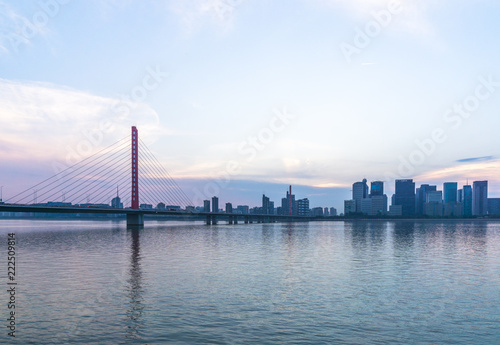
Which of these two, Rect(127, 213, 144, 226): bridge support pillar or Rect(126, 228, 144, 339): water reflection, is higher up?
Rect(126, 228, 144, 339): water reflection

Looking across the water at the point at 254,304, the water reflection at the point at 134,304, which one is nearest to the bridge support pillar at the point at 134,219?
the water at the point at 254,304

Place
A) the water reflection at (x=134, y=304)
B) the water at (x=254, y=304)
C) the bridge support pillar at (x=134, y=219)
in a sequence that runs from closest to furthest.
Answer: the water at (x=254, y=304) < the water reflection at (x=134, y=304) < the bridge support pillar at (x=134, y=219)

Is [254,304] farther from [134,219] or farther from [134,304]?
[134,219]

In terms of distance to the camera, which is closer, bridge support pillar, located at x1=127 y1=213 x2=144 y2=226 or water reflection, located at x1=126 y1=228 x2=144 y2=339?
water reflection, located at x1=126 y1=228 x2=144 y2=339

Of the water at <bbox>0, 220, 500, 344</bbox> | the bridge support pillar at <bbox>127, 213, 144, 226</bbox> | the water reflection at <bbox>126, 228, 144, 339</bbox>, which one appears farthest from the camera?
the bridge support pillar at <bbox>127, 213, 144, 226</bbox>

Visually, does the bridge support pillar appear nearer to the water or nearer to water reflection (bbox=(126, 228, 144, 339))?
the water

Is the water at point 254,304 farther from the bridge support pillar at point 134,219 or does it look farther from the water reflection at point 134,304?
the bridge support pillar at point 134,219

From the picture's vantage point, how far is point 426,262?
4334 cm

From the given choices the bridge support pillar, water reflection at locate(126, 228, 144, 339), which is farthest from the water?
the bridge support pillar

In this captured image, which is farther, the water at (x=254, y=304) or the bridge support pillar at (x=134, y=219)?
the bridge support pillar at (x=134, y=219)

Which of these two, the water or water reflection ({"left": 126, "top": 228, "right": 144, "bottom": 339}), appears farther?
water reflection ({"left": 126, "top": 228, "right": 144, "bottom": 339})

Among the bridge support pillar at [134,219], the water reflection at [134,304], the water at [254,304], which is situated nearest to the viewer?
the water at [254,304]

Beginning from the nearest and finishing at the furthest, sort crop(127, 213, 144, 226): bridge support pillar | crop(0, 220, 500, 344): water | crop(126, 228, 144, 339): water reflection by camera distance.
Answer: crop(0, 220, 500, 344): water < crop(126, 228, 144, 339): water reflection < crop(127, 213, 144, 226): bridge support pillar

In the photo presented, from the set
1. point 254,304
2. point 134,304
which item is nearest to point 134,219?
point 134,304
